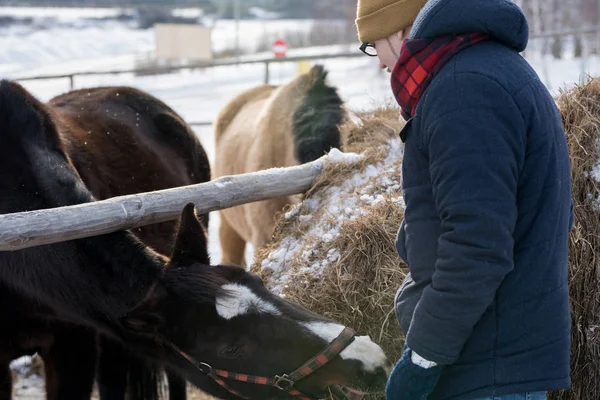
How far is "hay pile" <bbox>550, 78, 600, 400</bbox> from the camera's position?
111 inches

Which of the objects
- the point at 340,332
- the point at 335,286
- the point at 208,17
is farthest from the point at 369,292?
the point at 208,17

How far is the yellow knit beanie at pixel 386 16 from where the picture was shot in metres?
1.81

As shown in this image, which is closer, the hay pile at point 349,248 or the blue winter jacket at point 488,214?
the blue winter jacket at point 488,214

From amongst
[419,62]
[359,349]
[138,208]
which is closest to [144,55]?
[138,208]

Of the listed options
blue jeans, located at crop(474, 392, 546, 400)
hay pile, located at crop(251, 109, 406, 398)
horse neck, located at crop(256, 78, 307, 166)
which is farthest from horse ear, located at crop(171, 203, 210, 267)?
horse neck, located at crop(256, 78, 307, 166)

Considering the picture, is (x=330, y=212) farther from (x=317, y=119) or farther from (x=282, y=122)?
(x=282, y=122)

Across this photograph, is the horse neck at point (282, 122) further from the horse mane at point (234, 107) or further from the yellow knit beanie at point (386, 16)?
the yellow knit beanie at point (386, 16)

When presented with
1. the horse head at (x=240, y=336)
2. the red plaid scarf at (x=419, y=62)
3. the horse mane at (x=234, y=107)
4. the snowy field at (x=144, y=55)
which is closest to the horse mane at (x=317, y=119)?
the horse mane at (x=234, y=107)

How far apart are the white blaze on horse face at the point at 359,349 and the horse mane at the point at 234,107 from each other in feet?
17.8

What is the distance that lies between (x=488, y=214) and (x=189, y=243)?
1447mm

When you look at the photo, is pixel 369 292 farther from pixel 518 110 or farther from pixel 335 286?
pixel 518 110

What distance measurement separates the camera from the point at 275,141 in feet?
18.7

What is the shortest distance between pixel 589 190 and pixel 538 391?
1499mm

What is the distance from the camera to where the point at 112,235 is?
9.60ft
